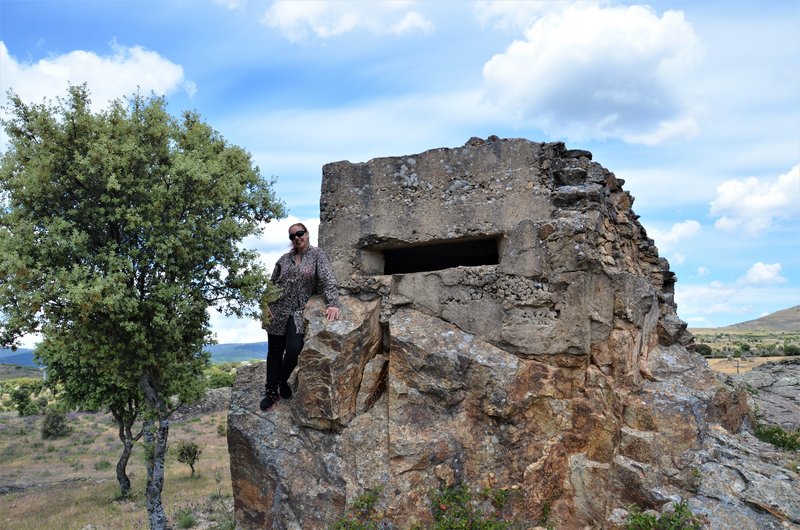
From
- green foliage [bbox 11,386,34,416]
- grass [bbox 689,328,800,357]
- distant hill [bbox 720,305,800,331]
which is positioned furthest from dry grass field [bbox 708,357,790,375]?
distant hill [bbox 720,305,800,331]

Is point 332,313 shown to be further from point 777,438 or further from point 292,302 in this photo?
point 777,438

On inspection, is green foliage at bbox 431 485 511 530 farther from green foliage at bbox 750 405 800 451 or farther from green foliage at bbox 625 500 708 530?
green foliage at bbox 750 405 800 451

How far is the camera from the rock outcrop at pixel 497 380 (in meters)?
5.60

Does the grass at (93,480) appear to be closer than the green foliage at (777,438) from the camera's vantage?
No

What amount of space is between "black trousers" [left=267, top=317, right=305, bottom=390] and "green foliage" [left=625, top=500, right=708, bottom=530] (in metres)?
3.60

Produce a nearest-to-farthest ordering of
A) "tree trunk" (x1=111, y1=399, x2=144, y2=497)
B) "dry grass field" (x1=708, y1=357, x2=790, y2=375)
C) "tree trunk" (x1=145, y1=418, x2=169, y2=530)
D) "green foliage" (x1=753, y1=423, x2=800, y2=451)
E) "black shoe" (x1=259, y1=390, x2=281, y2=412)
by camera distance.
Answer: "black shoe" (x1=259, y1=390, x2=281, y2=412) < "green foliage" (x1=753, y1=423, x2=800, y2=451) < "tree trunk" (x1=145, y1=418, x2=169, y2=530) < "tree trunk" (x1=111, y1=399, x2=144, y2=497) < "dry grass field" (x1=708, y1=357, x2=790, y2=375)

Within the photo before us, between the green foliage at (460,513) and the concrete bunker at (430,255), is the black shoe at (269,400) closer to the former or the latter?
the concrete bunker at (430,255)

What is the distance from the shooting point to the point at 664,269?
8.68m

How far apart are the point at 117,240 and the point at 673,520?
7.13 metres

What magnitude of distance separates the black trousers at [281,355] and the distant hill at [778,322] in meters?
93.6

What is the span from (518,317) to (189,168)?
15.1 ft

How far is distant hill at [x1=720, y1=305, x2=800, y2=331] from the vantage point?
86162 millimetres

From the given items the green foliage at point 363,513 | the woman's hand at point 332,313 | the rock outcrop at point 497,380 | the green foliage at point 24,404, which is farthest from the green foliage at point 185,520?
the green foliage at point 24,404

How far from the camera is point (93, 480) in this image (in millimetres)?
17359
